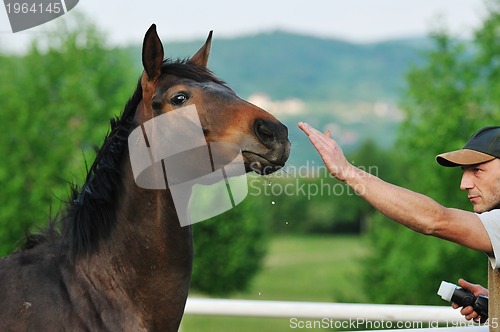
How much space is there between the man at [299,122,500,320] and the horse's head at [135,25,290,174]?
1.14 feet

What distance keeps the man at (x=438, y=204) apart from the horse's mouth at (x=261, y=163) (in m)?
0.37

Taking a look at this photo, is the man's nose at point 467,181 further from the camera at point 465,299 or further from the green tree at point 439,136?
the green tree at point 439,136

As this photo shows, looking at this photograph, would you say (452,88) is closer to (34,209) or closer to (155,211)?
(34,209)

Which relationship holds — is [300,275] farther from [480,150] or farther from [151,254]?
[480,150]

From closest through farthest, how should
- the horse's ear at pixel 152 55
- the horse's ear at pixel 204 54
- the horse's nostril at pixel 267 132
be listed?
the horse's nostril at pixel 267 132
the horse's ear at pixel 152 55
the horse's ear at pixel 204 54

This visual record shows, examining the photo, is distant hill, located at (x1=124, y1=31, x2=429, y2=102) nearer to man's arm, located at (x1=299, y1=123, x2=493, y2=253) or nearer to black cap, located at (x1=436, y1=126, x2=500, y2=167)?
black cap, located at (x1=436, y1=126, x2=500, y2=167)

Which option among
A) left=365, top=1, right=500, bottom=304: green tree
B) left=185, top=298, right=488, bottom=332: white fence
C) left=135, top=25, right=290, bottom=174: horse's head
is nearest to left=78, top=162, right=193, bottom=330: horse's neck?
left=135, top=25, right=290, bottom=174: horse's head

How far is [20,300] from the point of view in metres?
2.97

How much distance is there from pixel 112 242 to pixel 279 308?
199cm

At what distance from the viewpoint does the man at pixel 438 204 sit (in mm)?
2387

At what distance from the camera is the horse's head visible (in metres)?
2.92

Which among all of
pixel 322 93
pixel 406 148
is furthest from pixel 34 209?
pixel 322 93

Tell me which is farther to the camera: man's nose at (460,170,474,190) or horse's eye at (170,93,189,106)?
horse's eye at (170,93,189,106)

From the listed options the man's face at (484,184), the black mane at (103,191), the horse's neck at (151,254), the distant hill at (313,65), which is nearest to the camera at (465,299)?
the man's face at (484,184)
